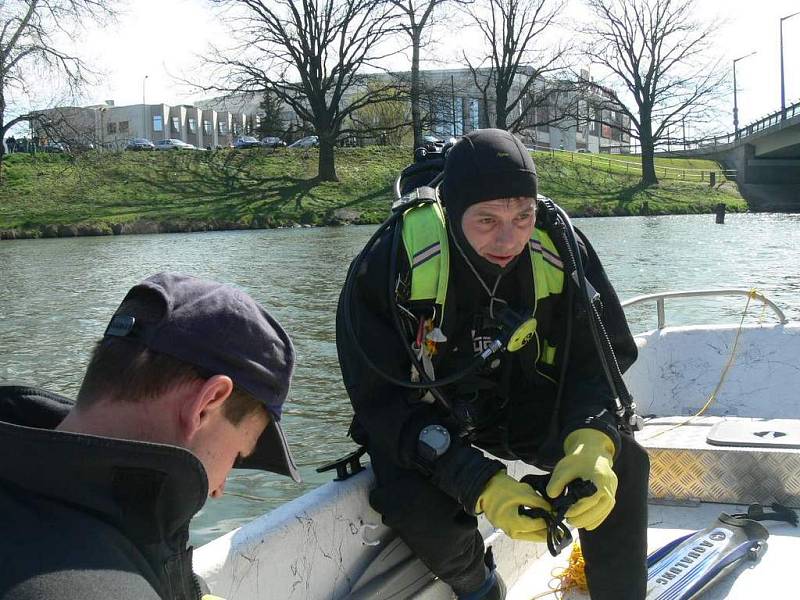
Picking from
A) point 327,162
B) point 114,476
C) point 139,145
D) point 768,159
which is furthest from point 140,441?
point 768,159

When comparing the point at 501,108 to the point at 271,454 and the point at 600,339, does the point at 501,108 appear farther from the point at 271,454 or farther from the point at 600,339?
the point at 271,454

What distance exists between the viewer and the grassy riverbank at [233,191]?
29281 mm

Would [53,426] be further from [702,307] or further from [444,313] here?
[702,307]

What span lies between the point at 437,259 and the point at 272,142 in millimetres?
41180

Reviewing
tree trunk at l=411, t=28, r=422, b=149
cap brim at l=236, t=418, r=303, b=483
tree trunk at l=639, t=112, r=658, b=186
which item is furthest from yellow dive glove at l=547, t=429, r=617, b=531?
tree trunk at l=639, t=112, r=658, b=186

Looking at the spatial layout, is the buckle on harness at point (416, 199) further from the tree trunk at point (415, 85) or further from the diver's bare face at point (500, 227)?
the tree trunk at point (415, 85)

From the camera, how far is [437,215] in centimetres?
285

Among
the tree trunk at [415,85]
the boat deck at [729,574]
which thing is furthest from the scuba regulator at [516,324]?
the tree trunk at [415,85]

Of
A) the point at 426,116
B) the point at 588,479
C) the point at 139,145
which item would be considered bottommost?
the point at 588,479

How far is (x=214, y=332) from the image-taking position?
1283 millimetres

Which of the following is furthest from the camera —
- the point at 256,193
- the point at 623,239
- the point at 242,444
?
the point at 256,193

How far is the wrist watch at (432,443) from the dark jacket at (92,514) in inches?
51.1

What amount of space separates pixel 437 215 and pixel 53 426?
165cm

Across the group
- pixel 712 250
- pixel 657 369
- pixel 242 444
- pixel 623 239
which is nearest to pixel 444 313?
pixel 242 444
